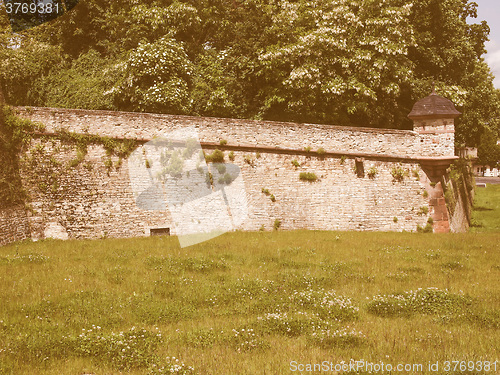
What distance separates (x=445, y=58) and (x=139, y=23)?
16.0 m

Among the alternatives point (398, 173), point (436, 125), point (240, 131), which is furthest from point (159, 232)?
point (436, 125)

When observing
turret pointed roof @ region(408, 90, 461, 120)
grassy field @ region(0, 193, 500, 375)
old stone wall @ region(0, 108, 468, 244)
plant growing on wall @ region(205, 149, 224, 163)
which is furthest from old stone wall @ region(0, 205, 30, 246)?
turret pointed roof @ region(408, 90, 461, 120)

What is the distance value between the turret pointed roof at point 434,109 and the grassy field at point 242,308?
6392mm

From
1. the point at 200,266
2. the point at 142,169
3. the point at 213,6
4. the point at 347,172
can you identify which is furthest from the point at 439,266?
the point at 213,6

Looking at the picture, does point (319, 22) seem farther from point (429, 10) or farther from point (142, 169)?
point (142, 169)

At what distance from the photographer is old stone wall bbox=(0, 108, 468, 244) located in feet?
52.9

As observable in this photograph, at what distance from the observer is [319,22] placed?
22031 millimetres

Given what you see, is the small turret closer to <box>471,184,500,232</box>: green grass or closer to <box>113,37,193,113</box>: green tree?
<box>471,184,500,232</box>: green grass

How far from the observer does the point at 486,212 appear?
2919 cm

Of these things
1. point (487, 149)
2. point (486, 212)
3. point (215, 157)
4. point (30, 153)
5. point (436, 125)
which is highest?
point (436, 125)

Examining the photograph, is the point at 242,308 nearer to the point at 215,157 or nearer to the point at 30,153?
the point at 215,157

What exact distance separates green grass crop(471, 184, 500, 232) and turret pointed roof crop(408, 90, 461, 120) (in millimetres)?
7758

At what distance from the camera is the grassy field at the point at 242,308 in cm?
611

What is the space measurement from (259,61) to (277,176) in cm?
688
